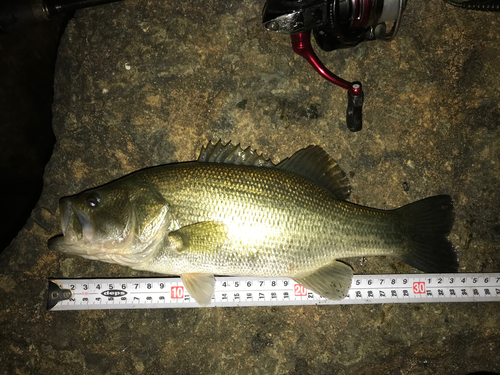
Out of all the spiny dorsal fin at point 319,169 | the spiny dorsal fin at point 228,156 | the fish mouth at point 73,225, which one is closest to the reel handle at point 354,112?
the spiny dorsal fin at point 319,169

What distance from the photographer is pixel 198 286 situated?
225 cm

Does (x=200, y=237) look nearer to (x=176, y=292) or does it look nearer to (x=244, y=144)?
(x=176, y=292)

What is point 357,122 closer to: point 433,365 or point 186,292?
point 186,292

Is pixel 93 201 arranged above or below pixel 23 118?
below

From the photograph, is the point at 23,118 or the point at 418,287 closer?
the point at 418,287

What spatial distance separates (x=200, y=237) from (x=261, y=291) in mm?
796

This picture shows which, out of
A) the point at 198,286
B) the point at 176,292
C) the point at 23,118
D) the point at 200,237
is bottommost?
the point at 176,292

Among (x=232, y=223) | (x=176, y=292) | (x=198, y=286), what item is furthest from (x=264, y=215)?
(x=176, y=292)

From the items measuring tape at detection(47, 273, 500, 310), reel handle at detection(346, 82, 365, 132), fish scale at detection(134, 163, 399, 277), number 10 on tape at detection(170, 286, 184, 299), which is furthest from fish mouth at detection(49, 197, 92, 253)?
reel handle at detection(346, 82, 365, 132)

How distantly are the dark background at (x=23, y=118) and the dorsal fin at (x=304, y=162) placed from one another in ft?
6.37

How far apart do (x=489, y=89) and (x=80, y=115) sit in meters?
3.27

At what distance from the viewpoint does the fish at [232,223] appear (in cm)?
201

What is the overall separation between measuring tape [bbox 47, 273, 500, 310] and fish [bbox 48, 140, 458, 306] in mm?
253

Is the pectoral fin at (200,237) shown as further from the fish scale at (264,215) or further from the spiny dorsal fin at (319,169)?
the spiny dorsal fin at (319,169)
